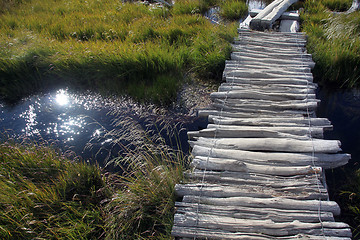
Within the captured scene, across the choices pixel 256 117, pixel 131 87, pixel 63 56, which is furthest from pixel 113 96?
pixel 256 117

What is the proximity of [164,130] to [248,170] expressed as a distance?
200 cm

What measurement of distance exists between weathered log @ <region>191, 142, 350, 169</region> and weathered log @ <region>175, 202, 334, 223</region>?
0.68 metres

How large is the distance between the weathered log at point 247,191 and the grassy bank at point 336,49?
3.39 metres

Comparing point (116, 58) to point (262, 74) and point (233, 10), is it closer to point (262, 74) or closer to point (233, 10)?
point (262, 74)

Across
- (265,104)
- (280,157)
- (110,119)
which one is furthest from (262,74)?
(110,119)

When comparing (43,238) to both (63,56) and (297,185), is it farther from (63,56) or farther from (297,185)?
(63,56)

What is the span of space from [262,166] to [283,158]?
31 cm

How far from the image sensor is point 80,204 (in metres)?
3.22

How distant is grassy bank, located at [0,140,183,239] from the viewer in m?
2.86

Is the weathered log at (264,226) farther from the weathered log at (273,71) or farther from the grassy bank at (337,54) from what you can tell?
the weathered log at (273,71)

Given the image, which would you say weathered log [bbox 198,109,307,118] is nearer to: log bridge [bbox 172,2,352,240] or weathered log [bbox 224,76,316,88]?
log bridge [bbox 172,2,352,240]

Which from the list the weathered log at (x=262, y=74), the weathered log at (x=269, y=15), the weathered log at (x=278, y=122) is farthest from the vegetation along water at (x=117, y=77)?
the weathered log at (x=262, y=74)

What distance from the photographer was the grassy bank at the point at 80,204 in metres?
2.86

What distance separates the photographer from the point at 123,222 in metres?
3.07
